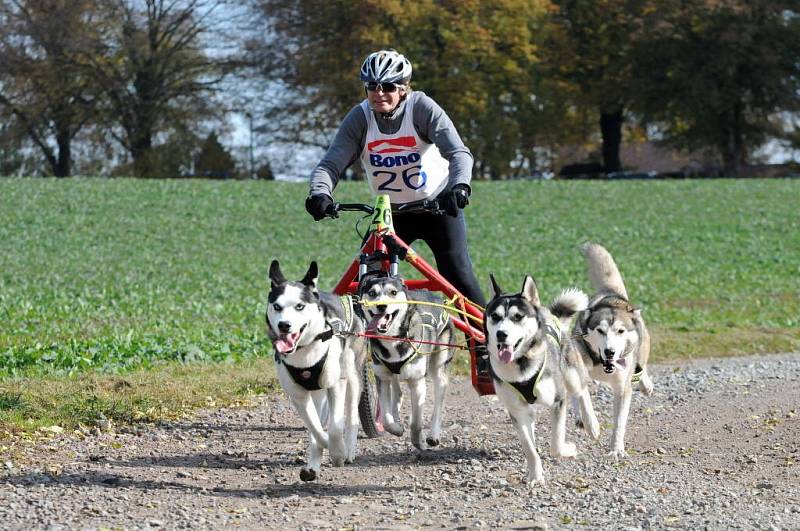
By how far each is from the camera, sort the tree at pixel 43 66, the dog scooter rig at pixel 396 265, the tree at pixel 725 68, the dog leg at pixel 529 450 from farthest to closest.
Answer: the tree at pixel 725 68 → the tree at pixel 43 66 → the dog scooter rig at pixel 396 265 → the dog leg at pixel 529 450

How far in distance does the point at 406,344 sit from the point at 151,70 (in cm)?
4900

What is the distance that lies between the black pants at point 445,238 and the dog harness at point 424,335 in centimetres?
29

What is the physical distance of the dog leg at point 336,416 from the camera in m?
6.15

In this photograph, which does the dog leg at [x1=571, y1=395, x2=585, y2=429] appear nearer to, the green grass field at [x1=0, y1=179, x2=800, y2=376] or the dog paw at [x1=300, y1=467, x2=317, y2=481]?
the dog paw at [x1=300, y1=467, x2=317, y2=481]

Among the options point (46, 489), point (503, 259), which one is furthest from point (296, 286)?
point (503, 259)

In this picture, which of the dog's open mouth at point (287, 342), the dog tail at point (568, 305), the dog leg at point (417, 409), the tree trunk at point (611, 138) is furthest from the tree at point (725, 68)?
the dog's open mouth at point (287, 342)

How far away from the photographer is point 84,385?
923 cm

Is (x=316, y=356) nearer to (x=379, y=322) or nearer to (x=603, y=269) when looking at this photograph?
(x=379, y=322)

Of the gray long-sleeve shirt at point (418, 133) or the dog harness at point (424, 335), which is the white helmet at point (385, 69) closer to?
the gray long-sleeve shirt at point (418, 133)

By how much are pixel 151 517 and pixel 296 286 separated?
4.35 feet

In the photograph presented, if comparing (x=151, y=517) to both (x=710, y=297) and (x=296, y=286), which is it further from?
(x=710, y=297)

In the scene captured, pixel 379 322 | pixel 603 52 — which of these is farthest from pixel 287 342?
pixel 603 52

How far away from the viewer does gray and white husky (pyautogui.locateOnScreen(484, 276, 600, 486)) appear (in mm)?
6023

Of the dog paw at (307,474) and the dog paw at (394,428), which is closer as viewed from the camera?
the dog paw at (307,474)
